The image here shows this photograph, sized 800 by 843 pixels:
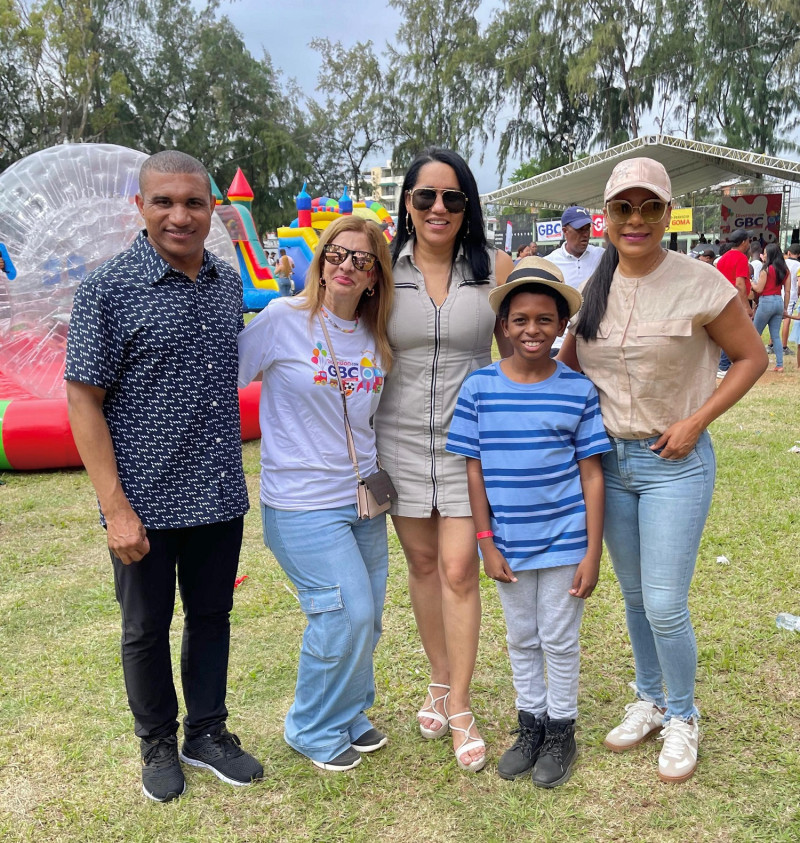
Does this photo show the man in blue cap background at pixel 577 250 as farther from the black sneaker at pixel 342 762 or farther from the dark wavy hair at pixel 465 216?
the black sneaker at pixel 342 762

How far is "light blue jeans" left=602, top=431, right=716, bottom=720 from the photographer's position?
2.31 m

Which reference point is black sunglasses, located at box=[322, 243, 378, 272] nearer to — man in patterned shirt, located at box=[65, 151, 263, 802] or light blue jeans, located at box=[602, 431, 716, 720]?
man in patterned shirt, located at box=[65, 151, 263, 802]

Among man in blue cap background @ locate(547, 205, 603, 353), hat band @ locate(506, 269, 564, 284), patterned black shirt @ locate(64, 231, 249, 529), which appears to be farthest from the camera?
man in blue cap background @ locate(547, 205, 603, 353)

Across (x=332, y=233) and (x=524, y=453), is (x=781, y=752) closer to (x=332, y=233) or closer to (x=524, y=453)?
(x=524, y=453)

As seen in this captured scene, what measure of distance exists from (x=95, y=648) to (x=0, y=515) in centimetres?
245

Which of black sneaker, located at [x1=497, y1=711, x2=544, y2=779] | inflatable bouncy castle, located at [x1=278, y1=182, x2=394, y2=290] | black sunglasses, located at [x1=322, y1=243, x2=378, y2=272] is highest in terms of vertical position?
inflatable bouncy castle, located at [x1=278, y1=182, x2=394, y2=290]

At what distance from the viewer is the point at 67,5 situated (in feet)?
92.9

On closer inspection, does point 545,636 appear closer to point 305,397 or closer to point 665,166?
point 305,397

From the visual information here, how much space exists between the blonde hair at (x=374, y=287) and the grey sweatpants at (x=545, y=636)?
0.84m

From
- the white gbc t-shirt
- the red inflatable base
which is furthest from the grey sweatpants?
the red inflatable base

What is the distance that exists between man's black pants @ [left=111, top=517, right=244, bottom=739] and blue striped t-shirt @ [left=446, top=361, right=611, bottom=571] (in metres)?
0.81

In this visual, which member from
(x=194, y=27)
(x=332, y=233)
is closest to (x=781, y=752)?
(x=332, y=233)

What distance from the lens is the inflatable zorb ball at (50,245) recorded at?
7.18 metres

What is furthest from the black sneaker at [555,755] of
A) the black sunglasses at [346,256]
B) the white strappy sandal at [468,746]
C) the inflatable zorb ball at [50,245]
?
the inflatable zorb ball at [50,245]
